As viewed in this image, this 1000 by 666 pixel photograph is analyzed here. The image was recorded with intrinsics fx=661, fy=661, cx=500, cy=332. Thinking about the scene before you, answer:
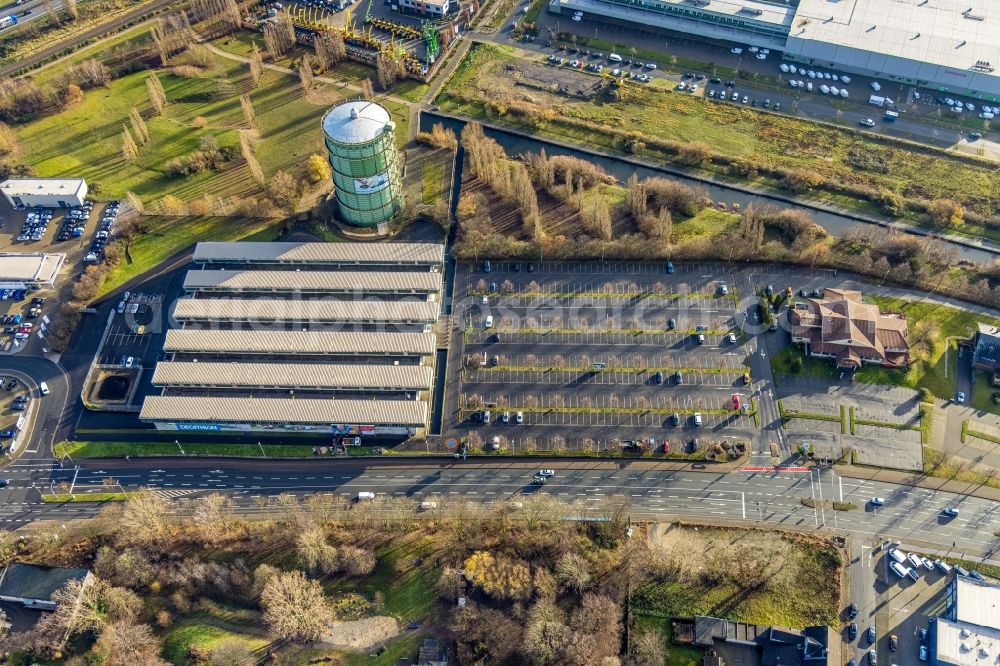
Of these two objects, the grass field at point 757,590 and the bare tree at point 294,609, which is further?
the grass field at point 757,590

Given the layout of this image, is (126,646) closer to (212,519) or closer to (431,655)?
(212,519)

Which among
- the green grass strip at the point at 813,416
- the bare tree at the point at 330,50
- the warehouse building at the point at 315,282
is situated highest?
the bare tree at the point at 330,50

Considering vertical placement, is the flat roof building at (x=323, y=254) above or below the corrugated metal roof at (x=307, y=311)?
above

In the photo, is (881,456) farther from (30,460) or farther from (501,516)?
(30,460)

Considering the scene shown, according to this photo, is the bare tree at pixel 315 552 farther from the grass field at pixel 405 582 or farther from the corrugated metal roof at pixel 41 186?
the corrugated metal roof at pixel 41 186

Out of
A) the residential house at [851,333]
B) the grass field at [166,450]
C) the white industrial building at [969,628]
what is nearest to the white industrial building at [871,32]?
the residential house at [851,333]

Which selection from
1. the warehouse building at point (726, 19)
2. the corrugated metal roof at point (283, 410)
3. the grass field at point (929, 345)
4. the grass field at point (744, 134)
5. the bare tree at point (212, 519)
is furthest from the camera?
the warehouse building at point (726, 19)

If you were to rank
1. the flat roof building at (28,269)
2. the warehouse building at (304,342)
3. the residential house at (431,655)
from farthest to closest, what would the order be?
the flat roof building at (28,269) → the warehouse building at (304,342) → the residential house at (431,655)
